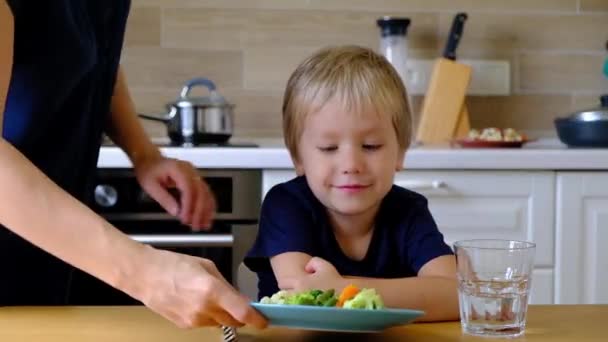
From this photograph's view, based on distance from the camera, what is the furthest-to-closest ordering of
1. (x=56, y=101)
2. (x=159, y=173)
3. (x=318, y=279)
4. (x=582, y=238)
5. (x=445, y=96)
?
1. (x=445, y=96)
2. (x=582, y=238)
3. (x=159, y=173)
4. (x=56, y=101)
5. (x=318, y=279)

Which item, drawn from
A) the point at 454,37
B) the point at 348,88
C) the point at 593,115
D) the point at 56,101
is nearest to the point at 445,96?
the point at 454,37

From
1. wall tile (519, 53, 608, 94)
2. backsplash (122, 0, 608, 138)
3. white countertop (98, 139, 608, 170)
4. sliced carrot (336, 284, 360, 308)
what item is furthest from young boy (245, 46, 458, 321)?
wall tile (519, 53, 608, 94)

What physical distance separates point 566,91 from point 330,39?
72 centimetres

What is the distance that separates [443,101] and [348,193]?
1440 mm

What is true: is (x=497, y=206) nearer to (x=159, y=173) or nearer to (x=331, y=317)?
(x=159, y=173)

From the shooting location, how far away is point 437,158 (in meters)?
2.22

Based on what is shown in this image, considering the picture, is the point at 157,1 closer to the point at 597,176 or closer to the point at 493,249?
the point at 597,176

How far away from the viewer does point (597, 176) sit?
228 cm

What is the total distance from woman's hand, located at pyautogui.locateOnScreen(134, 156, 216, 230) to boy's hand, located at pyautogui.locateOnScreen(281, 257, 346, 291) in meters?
0.19

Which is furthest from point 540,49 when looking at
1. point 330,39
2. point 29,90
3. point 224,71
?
point 29,90

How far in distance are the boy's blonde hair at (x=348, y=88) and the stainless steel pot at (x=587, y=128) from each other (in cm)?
114

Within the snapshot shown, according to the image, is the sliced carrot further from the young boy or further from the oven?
the oven

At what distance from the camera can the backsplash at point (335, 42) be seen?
9.07ft

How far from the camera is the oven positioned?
7.23 feet
